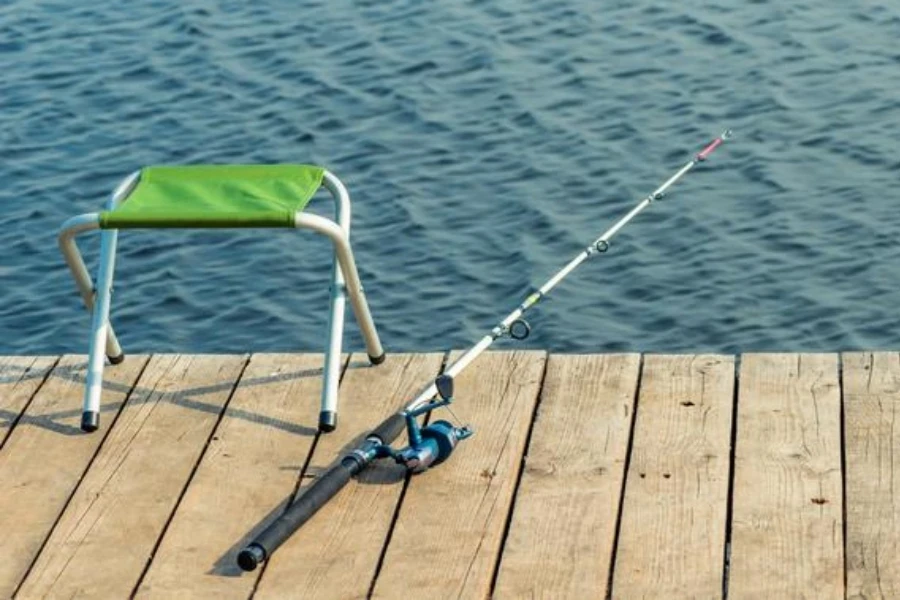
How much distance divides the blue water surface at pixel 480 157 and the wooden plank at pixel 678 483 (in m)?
2.74

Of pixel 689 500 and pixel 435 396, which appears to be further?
pixel 435 396

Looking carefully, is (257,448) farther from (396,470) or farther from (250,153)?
(250,153)

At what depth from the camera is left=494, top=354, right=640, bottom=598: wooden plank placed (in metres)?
4.61

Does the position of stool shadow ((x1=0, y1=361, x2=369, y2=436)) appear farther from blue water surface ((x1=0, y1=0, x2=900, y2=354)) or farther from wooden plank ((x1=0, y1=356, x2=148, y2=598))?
blue water surface ((x1=0, y1=0, x2=900, y2=354))

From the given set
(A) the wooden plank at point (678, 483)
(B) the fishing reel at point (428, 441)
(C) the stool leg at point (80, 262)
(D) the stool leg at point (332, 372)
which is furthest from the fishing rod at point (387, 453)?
(C) the stool leg at point (80, 262)

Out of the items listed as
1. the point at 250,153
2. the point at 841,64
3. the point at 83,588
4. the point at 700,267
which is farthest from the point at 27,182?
the point at 83,588

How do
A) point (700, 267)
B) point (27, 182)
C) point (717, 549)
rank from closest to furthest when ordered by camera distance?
point (717, 549) → point (700, 267) → point (27, 182)

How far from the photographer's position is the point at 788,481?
4922mm

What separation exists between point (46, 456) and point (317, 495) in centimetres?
89

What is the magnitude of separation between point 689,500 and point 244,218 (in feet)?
4.42

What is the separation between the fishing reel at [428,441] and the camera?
503cm

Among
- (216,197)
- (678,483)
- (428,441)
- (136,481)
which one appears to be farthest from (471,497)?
(216,197)

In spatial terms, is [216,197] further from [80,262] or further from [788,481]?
[788,481]

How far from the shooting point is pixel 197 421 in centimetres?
548
